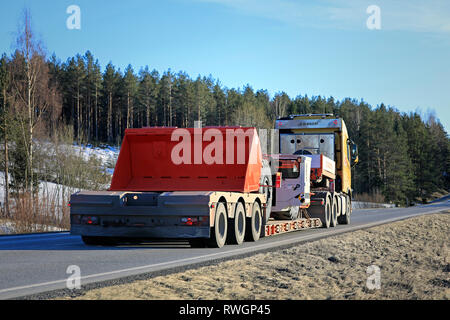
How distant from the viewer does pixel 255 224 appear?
48.7 feet

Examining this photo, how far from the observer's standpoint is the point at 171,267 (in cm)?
964

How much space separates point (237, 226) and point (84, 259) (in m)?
4.20

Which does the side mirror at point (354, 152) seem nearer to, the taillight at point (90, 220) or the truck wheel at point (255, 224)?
the truck wheel at point (255, 224)

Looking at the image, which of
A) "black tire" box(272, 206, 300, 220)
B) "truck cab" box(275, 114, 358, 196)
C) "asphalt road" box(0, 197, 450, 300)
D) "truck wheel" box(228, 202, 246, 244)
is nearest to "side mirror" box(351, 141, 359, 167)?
"truck cab" box(275, 114, 358, 196)

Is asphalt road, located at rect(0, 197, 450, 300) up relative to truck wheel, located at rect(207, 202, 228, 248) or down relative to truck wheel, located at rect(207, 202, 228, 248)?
down

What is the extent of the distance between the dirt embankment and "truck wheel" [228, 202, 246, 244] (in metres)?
1.51

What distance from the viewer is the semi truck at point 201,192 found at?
12391 mm

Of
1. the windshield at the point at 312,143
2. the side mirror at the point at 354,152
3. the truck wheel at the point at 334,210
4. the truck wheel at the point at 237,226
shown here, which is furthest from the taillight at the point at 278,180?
the side mirror at the point at 354,152

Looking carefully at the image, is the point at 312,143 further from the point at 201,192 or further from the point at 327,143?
the point at 201,192

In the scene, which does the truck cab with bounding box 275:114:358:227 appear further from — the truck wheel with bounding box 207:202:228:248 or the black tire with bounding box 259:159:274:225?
the truck wheel with bounding box 207:202:228:248

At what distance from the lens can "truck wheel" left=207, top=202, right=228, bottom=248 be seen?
12.6 metres

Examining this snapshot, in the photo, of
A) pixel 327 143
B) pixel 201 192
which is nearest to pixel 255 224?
pixel 201 192

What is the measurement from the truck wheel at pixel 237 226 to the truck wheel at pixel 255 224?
55 centimetres
